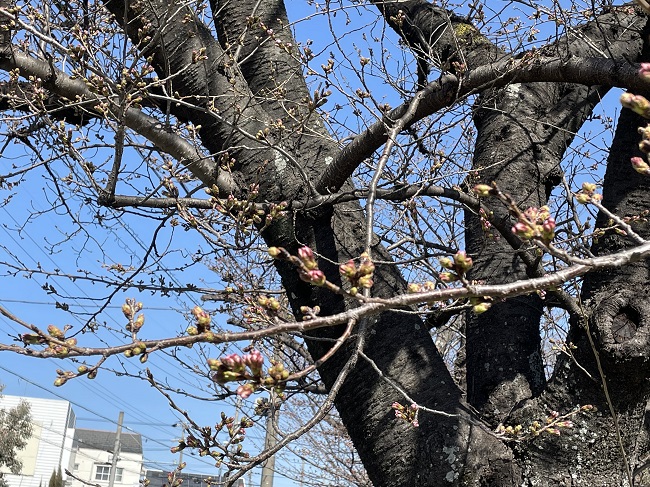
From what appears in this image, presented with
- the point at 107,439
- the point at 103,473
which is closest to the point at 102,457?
the point at 103,473

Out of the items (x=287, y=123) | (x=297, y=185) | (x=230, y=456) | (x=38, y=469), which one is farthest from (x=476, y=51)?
(x=38, y=469)

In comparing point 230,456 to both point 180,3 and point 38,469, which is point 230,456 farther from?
point 38,469

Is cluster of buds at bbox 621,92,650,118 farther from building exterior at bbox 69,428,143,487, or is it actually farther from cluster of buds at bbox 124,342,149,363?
building exterior at bbox 69,428,143,487

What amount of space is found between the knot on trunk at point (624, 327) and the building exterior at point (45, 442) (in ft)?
142

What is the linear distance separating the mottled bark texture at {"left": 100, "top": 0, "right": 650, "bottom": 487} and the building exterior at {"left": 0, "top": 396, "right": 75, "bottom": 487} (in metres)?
42.0

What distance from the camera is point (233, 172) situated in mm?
3281

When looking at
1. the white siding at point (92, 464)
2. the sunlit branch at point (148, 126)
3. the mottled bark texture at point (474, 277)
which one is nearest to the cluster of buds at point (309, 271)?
the mottled bark texture at point (474, 277)

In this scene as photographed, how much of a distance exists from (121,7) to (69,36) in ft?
1.72

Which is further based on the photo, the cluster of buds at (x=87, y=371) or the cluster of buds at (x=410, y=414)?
the cluster of buds at (x=410, y=414)

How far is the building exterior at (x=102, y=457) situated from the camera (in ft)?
157

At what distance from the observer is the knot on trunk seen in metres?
2.43

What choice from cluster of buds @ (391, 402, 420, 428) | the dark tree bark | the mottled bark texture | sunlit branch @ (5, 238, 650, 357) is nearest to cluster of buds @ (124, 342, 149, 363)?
sunlit branch @ (5, 238, 650, 357)

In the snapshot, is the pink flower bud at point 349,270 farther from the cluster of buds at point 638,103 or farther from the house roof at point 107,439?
the house roof at point 107,439

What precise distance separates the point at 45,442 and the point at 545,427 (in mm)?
47334
